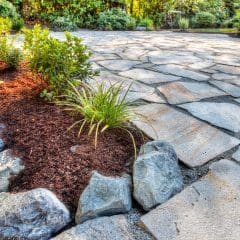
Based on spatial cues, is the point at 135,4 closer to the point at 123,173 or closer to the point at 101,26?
the point at 101,26

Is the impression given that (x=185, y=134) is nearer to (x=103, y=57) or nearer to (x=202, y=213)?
(x=202, y=213)

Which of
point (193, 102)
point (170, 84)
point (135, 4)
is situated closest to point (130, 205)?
point (193, 102)

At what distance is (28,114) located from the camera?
1947mm

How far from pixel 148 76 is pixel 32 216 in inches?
Result: 79.6

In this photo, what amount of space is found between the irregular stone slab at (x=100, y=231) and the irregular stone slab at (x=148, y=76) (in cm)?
171

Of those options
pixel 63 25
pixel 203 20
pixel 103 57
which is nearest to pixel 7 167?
pixel 103 57

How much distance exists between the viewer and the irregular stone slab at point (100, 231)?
1.17 metres

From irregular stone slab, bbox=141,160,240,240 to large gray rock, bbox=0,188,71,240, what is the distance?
349mm

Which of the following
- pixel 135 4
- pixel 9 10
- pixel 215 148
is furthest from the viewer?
pixel 135 4

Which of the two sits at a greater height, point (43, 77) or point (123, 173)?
point (43, 77)

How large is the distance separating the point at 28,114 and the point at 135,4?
9194 mm

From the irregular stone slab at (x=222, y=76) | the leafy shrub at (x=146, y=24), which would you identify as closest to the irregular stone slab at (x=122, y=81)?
the irregular stone slab at (x=222, y=76)

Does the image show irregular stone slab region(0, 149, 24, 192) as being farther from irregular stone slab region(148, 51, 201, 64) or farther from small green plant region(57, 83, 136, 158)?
irregular stone slab region(148, 51, 201, 64)

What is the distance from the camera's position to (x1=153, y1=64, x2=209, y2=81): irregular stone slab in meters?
2.98
